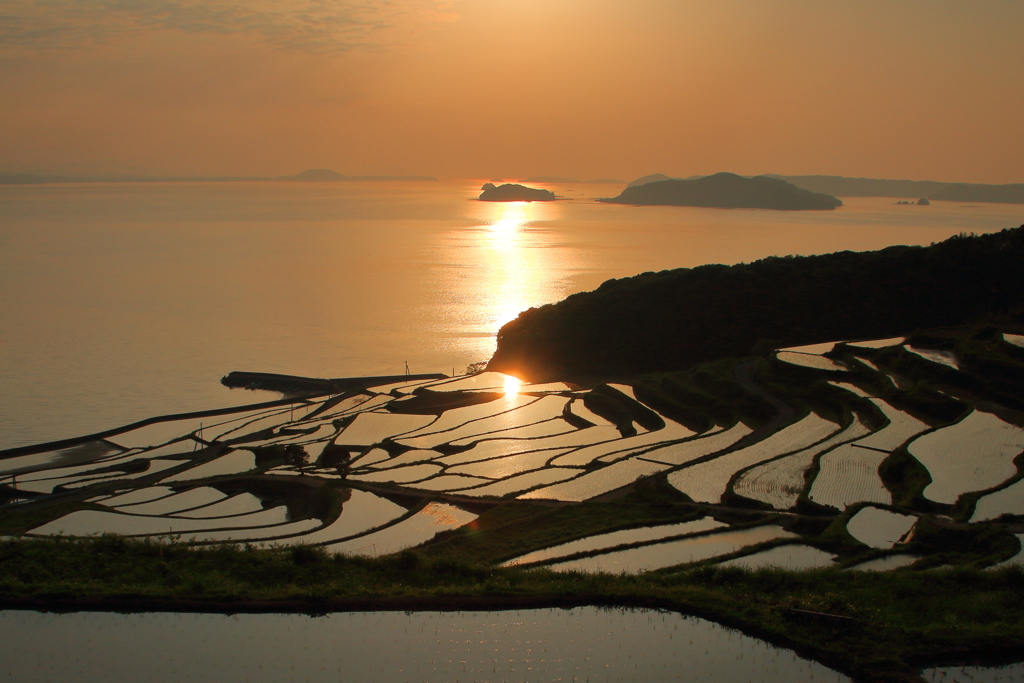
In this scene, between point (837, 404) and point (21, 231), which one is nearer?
point (837, 404)

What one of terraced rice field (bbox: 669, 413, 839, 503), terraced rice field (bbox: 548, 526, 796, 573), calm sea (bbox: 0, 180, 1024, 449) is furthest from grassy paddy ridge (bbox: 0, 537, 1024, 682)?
calm sea (bbox: 0, 180, 1024, 449)

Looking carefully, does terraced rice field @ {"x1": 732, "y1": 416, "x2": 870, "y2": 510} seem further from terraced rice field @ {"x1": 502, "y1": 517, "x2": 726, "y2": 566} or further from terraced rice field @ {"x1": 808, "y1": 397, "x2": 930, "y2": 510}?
terraced rice field @ {"x1": 502, "y1": 517, "x2": 726, "y2": 566}

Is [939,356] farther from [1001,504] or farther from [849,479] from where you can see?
[1001,504]

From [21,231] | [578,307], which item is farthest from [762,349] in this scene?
[21,231]

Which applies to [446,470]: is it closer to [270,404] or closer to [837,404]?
[837,404]

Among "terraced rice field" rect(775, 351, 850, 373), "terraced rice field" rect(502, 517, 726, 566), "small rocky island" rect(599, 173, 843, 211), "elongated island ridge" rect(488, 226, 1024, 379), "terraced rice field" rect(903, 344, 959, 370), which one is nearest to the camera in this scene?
"terraced rice field" rect(502, 517, 726, 566)
